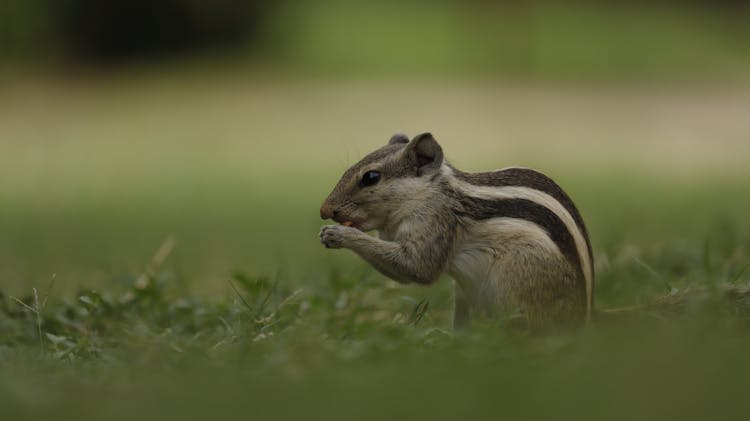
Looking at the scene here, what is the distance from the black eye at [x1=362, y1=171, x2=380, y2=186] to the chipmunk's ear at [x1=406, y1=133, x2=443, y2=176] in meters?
0.16

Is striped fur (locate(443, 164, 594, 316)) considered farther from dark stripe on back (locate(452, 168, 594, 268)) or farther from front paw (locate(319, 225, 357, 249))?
front paw (locate(319, 225, 357, 249))

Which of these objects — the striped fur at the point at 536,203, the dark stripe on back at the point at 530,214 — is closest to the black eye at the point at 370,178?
the striped fur at the point at 536,203

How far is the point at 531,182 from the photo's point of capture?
4.54 meters

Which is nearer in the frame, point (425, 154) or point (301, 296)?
point (425, 154)

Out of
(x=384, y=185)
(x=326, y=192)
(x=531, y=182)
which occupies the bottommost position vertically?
(x=326, y=192)

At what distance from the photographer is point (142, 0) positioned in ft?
76.7

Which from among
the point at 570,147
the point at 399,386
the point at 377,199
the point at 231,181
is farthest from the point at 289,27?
the point at 399,386

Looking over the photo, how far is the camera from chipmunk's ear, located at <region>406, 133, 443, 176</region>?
4789 millimetres

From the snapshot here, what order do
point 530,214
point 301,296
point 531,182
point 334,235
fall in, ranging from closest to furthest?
point 530,214 → point 531,182 → point 334,235 → point 301,296

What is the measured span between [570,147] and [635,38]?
1076 centimetres

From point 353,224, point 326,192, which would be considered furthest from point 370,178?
point 326,192

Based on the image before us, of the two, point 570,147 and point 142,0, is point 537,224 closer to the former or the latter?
point 570,147

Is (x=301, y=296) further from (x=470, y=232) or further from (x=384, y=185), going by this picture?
(x=470, y=232)

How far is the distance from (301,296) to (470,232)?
98 centimetres
